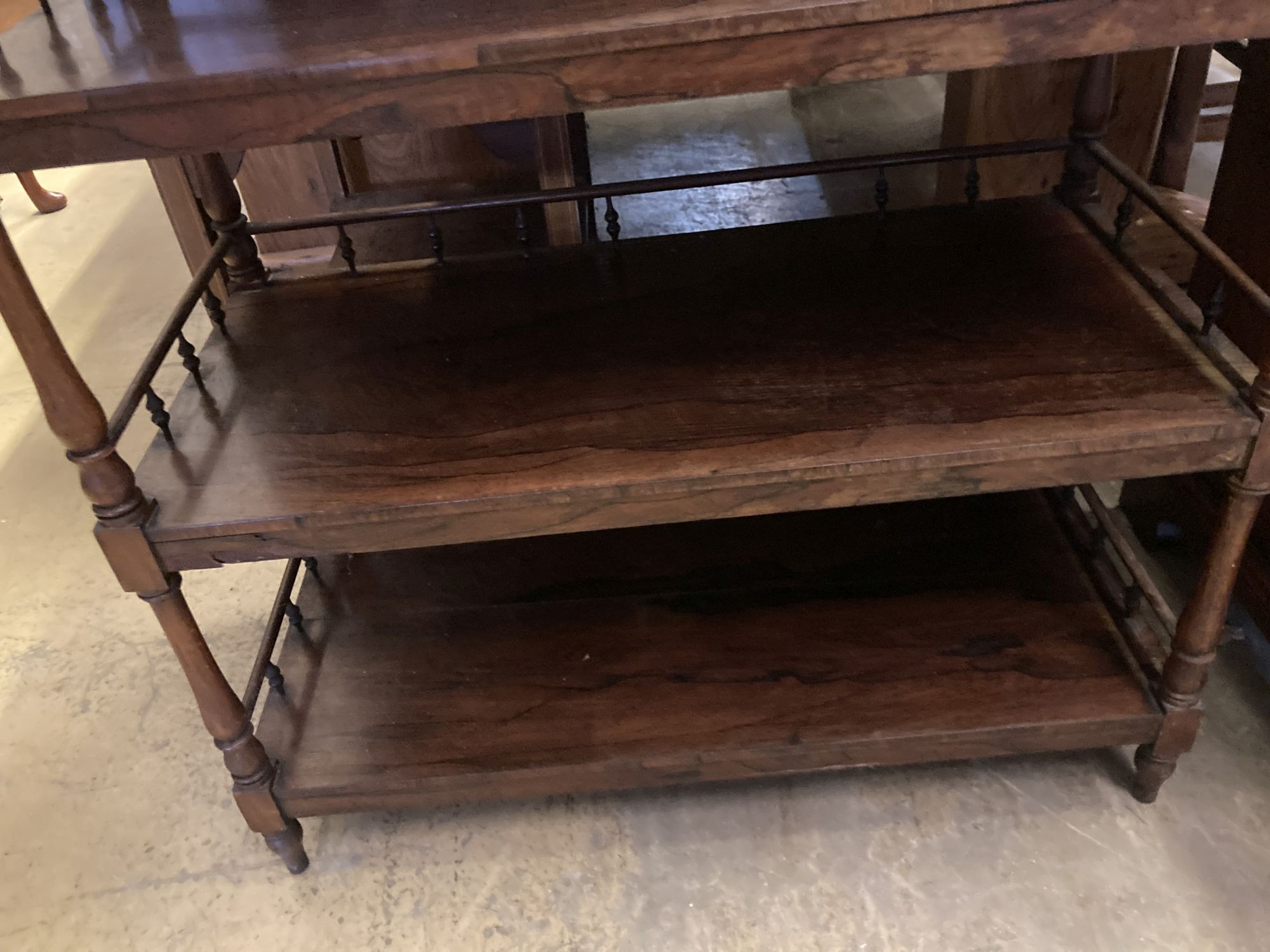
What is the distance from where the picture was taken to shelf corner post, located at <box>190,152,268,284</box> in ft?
4.97

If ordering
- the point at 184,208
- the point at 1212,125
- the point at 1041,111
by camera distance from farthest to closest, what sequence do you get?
the point at 1212,125
the point at 184,208
the point at 1041,111

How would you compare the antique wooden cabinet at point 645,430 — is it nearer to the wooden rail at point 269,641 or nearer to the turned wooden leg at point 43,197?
the wooden rail at point 269,641

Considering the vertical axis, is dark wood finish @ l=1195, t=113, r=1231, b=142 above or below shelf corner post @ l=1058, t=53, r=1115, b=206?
below

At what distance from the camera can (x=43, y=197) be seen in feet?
11.4

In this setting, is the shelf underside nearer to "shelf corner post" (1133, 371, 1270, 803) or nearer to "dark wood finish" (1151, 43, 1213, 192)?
"shelf corner post" (1133, 371, 1270, 803)

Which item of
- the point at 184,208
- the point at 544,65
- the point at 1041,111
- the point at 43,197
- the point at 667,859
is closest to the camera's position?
the point at 544,65

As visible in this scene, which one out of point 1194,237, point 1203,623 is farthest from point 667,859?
point 1194,237

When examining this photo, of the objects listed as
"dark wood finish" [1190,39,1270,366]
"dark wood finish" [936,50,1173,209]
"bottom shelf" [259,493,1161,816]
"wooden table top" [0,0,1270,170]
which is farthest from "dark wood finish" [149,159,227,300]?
"dark wood finish" [1190,39,1270,366]

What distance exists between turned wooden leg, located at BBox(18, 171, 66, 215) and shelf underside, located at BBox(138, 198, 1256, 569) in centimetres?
245

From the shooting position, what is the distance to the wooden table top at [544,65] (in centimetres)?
90

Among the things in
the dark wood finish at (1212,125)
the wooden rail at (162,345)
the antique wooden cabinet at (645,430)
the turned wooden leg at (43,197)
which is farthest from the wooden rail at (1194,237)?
the turned wooden leg at (43,197)

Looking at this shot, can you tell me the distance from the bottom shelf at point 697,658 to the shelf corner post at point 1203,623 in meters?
0.04

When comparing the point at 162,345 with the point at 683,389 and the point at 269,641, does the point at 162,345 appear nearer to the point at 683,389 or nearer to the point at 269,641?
the point at 269,641

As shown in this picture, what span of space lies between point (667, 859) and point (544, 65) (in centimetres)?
107
